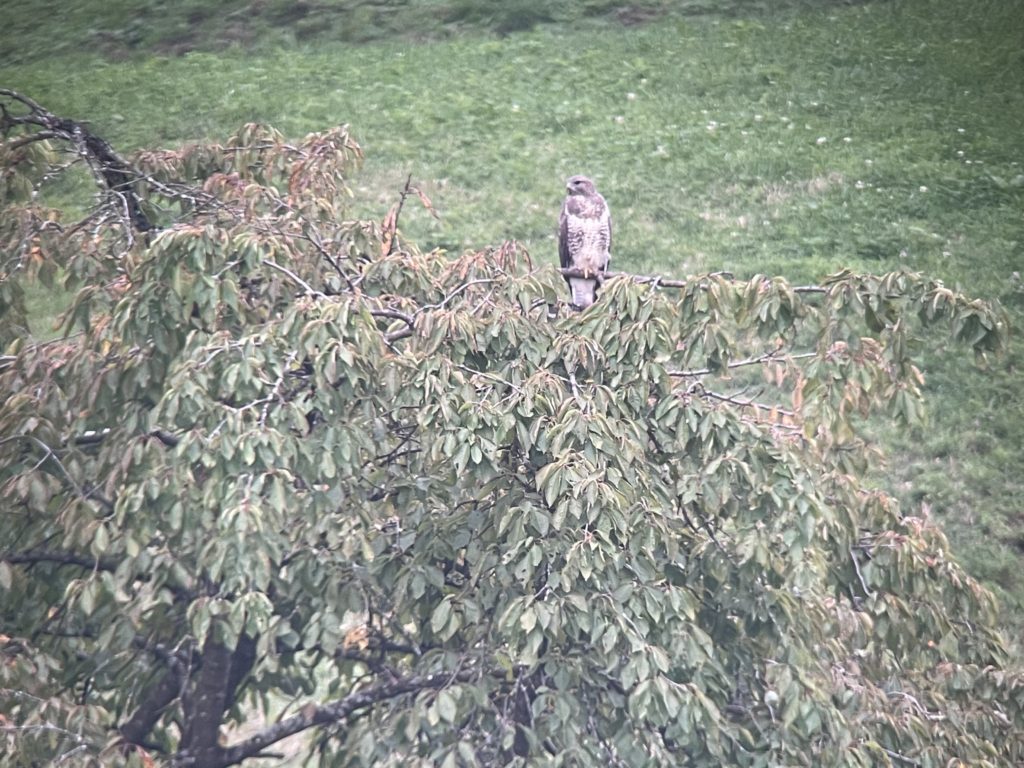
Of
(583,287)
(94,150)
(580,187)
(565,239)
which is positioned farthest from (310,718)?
(580,187)

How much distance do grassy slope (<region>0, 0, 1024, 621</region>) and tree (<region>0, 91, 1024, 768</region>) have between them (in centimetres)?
476

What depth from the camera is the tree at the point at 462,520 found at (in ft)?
12.6

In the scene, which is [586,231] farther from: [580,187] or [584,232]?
[580,187]

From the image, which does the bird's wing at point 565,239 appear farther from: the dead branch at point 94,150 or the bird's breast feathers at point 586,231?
the dead branch at point 94,150

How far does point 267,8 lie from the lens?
17.0m

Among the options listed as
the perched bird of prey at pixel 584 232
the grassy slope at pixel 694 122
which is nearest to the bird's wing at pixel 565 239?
the perched bird of prey at pixel 584 232

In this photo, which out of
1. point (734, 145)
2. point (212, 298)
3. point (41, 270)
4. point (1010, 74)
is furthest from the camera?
point (1010, 74)

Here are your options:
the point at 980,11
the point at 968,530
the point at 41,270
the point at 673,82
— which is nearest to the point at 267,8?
the point at 673,82

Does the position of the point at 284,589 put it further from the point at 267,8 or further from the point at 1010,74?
the point at 267,8

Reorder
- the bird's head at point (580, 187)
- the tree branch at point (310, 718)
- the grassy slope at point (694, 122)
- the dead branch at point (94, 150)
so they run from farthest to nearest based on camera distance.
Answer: the grassy slope at point (694, 122) < the bird's head at point (580, 187) < the dead branch at point (94, 150) < the tree branch at point (310, 718)

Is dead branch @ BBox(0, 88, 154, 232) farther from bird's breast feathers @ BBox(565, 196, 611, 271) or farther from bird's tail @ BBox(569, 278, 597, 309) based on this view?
bird's breast feathers @ BBox(565, 196, 611, 271)

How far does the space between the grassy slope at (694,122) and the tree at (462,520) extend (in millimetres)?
4764

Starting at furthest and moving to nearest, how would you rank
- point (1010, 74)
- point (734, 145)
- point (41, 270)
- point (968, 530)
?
1. point (1010, 74)
2. point (734, 145)
3. point (968, 530)
4. point (41, 270)

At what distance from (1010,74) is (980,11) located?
197 centimetres
